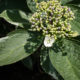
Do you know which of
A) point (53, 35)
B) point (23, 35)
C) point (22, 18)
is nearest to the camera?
point (53, 35)

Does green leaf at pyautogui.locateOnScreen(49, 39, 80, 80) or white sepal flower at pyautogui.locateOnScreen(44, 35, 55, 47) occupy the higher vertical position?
white sepal flower at pyautogui.locateOnScreen(44, 35, 55, 47)

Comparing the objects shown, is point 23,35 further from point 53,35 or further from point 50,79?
point 50,79

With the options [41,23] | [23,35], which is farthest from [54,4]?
[23,35]

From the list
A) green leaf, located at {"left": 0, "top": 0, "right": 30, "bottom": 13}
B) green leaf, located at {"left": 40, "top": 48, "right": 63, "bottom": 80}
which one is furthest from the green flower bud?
green leaf, located at {"left": 0, "top": 0, "right": 30, "bottom": 13}

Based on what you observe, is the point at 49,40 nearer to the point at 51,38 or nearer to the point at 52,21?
the point at 51,38

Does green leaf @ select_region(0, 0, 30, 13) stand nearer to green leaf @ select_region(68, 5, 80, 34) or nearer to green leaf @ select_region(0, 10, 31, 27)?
green leaf @ select_region(0, 10, 31, 27)
